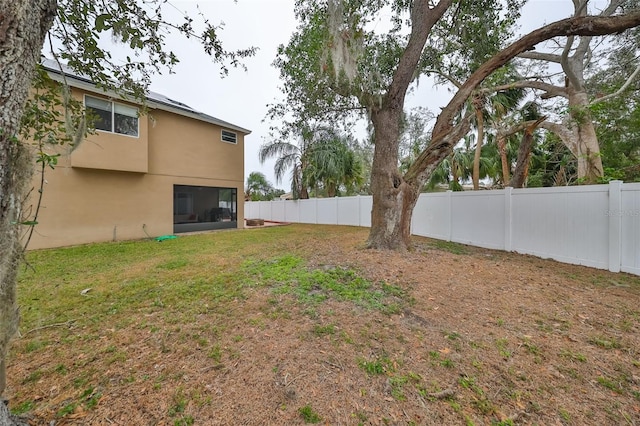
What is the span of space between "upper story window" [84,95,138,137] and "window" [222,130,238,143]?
3.65 metres

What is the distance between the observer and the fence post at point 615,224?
4297 millimetres

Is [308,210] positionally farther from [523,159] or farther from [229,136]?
[523,159]

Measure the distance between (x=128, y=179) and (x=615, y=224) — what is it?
12726 mm

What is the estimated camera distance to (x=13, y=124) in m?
1.35

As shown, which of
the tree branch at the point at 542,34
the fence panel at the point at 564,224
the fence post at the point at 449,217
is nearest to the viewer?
the tree branch at the point at 542,34

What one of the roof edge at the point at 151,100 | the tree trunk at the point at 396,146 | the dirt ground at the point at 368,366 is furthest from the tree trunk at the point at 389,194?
the roof edge at the point at 151,100

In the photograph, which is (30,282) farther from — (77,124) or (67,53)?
(67,53)

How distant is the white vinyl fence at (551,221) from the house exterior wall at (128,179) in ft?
30.7

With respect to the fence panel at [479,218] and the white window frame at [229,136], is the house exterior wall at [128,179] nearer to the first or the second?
the white window frame at [229,136]

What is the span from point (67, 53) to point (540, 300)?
625 centimetres

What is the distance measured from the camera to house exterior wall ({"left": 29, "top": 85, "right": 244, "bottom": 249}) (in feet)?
25.1

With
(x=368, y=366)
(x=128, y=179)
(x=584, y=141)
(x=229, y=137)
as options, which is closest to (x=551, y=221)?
(x=584, y=141)

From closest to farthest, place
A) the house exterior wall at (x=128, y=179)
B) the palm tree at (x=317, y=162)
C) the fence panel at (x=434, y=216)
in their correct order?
the house exterior wall at (x=128, y=179)
the fence panel at (x=434, y=216)
the palm tree at (x=317, y=162)

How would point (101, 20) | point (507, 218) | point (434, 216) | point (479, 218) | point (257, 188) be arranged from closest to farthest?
point (101, 20) → point (507, 218) → point (479, 218) → point (434, 216) → point (257, 188)
